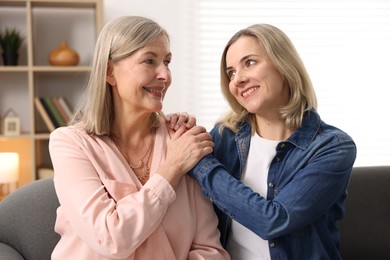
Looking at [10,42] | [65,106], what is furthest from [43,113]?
[10,42]

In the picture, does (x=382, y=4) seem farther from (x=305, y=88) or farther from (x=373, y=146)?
(x=305, y=88)

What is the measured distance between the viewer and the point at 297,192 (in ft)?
4.66

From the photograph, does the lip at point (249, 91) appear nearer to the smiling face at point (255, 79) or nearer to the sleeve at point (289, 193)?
the smiling face at point (255, 79)

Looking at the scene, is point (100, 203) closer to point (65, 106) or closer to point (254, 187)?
point (254, 187)

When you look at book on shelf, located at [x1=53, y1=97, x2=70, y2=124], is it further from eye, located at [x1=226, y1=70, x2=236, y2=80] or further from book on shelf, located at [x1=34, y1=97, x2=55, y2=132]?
eye, located at [x1=226, y1=70, x2=236, y2=80]

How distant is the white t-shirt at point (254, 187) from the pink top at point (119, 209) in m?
0.09

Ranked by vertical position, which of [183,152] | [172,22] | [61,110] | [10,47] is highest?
[172,22]

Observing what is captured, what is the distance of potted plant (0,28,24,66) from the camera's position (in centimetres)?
306

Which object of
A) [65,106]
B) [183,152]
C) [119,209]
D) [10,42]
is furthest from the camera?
[65,106]

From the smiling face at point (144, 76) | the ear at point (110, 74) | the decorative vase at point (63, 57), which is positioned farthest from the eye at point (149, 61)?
the decorative vase at point (63, 57)

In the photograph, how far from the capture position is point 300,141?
1.54 m

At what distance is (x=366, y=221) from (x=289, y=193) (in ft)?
3.04

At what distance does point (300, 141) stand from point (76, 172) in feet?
2.30

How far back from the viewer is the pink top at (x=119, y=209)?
1.33m
